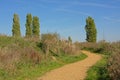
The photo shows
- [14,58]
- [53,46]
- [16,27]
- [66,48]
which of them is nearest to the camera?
[14,58]

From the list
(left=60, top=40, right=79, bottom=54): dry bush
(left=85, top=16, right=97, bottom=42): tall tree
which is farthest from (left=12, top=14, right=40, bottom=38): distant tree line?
(left=60, top=40, right=79, bottom=54): dry bush

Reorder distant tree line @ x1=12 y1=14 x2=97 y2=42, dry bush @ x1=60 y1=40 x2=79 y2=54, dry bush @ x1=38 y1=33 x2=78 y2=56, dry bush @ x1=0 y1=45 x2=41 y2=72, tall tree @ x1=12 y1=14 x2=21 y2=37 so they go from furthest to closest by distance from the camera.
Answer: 1. distant tree line @ x1=12 y1=14 x2=97 y2=42
2. tall tree @ x1=12 y1=14 x2=21 y2=37
3. dry bush @ x1=60 y1=40 x2=79 y2=54
4. dry bush @ x1=38 y1=33 x2=78 y2=56
5. dry bush @ x1=0 y1=45 x2=41 y2=72

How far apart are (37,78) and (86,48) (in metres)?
40.4

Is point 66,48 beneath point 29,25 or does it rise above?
beneath

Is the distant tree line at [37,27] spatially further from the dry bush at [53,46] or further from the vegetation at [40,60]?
the dry bush at [53,46]

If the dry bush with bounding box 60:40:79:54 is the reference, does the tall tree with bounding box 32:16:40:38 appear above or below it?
above

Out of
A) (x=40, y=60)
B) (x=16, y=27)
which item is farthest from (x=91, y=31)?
(x=40, y=60)

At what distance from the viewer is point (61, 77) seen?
17531 millimetres

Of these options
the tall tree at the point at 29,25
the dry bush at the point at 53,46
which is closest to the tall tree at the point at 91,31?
the tall tree at the point at 29,25

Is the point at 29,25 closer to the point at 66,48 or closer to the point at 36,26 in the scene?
the point at 36,26

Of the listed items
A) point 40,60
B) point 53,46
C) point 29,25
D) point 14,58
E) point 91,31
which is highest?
point 29,25

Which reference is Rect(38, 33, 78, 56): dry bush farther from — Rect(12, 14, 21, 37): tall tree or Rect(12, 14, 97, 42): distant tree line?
Rect(12, 14, 97, 42): distant tree line

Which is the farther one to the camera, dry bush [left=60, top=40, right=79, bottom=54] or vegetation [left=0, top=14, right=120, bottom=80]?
dry bush [left=60, top=40, right=79, bottom=54]

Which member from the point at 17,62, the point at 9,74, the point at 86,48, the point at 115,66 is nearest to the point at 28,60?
the point at 17,62
